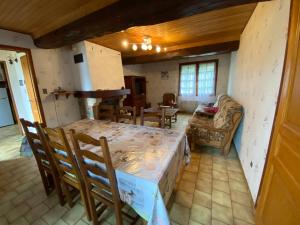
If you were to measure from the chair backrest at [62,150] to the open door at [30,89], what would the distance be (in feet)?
6.83

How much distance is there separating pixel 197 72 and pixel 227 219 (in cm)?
502

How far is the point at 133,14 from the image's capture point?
153cm

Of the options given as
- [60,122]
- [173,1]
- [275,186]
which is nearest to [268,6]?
[173,1]

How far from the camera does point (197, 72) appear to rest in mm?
5438

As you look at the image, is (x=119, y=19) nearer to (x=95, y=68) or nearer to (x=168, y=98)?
(x=95, y=68)

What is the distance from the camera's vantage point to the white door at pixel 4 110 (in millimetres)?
4621

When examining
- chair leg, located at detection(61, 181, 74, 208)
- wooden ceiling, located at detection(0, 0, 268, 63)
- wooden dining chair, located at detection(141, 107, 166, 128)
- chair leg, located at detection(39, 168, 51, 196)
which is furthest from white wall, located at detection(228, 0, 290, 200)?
chair leg, located at detection(39, 168, 51, 196)

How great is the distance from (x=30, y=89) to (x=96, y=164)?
3.00 meters

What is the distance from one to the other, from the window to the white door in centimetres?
650

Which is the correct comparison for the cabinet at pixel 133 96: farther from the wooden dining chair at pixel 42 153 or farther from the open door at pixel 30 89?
the wooden dining chair at pixel 42 153

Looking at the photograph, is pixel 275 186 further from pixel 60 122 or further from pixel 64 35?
pixel 60 122

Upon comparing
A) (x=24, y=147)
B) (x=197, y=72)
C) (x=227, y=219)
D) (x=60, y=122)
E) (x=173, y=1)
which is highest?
(x=173, y=1)

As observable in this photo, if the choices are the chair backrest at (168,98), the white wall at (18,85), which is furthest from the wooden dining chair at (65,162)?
the chair backrest at (168,98)

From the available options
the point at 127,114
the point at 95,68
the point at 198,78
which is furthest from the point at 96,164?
the point at 198,78
